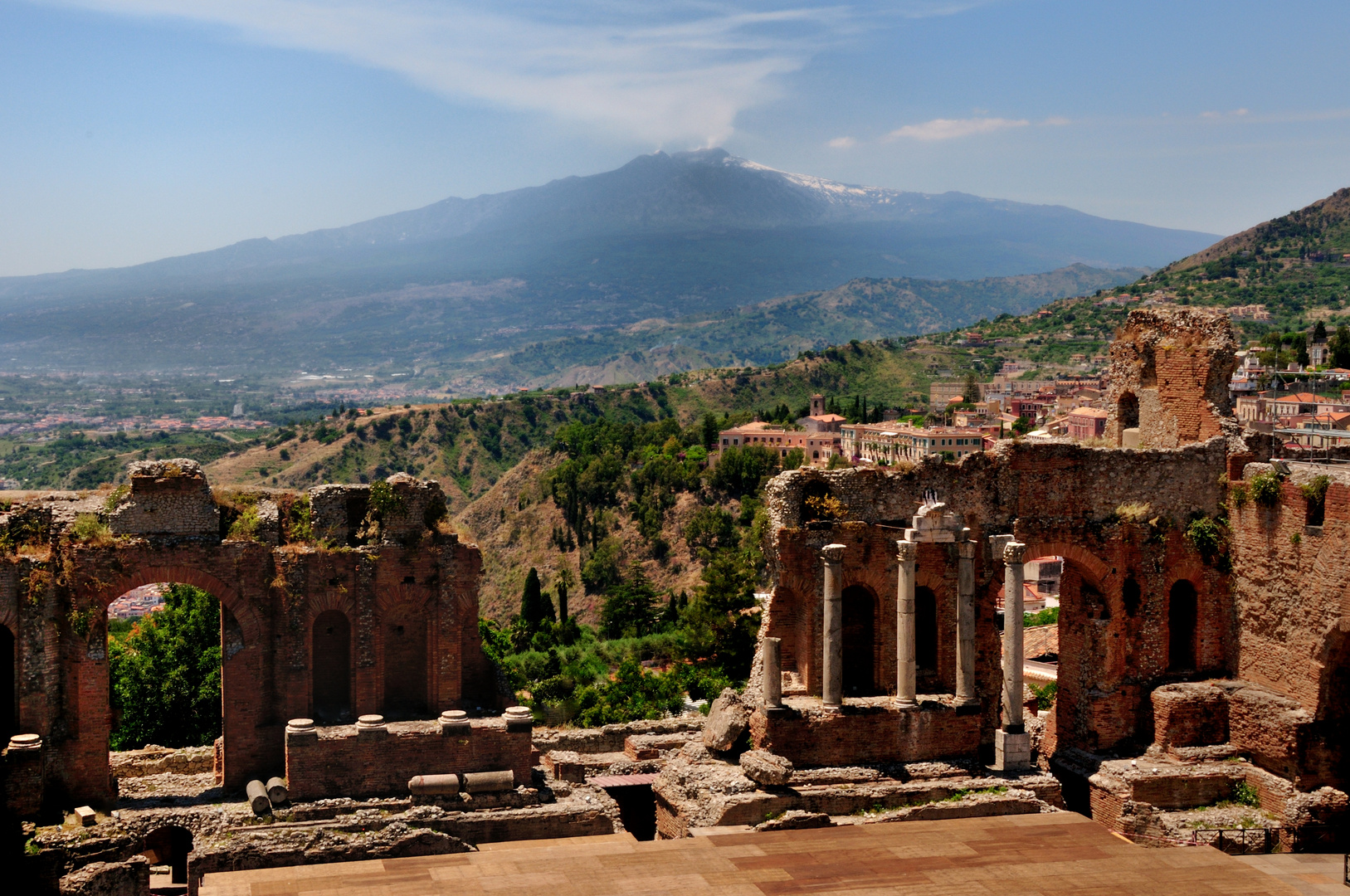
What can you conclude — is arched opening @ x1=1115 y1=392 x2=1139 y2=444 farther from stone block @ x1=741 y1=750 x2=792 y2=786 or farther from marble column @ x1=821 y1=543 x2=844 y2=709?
stone block @ x1=741 y1=750 x2=792 y2=786

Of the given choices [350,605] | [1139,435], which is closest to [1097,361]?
[1139,435]

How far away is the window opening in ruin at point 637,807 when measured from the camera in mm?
30734

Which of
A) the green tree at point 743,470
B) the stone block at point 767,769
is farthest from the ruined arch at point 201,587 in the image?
the green tree at point 743,470

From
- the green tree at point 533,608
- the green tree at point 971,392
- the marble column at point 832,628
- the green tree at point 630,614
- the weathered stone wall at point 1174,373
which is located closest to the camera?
the marble column at point 832,628

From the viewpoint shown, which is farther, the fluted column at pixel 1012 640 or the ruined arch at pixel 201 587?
the fluted column at pixel 1012 640

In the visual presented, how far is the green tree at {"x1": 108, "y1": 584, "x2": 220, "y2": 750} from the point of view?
1515 inches

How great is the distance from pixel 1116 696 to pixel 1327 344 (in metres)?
78.1

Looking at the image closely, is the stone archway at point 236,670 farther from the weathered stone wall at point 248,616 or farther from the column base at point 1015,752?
the column base at point 1015,752

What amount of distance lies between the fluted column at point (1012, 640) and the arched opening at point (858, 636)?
3396mm

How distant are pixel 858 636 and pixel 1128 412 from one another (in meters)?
9.90

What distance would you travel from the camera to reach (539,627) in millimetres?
74000

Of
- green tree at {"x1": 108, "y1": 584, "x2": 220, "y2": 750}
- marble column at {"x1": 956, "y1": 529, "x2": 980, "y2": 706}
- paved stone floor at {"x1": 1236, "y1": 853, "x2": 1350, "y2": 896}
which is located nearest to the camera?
paved stone floor at {"x1": 1236, "y1": 853, "x2": 1350, "y2": 896}

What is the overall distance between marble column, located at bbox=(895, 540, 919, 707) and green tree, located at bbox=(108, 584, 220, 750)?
2021 centimetres

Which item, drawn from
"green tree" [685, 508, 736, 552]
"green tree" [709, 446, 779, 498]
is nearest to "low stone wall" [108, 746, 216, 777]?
"green tree" [685, 508, 736, 552]
